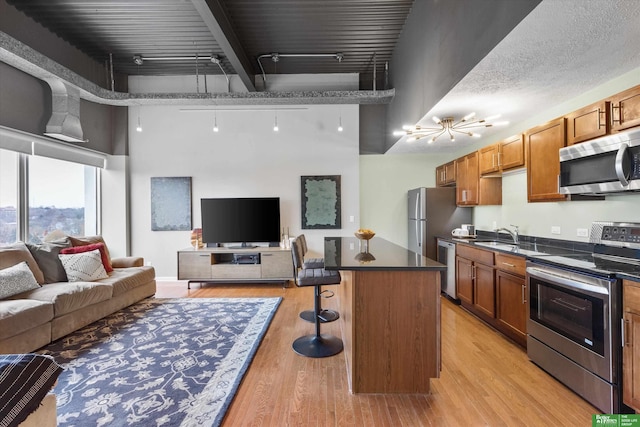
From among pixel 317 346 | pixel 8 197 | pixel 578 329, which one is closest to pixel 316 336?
pixel 317 346

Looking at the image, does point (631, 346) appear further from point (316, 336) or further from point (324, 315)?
point (324, 315)

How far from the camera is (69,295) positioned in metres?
2.75

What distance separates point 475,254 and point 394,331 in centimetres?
182

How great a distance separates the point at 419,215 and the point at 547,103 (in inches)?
83.2

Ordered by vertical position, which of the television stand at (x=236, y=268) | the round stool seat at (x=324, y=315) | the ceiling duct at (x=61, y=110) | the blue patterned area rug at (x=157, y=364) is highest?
the ceiling duct at (x=61, y=110)

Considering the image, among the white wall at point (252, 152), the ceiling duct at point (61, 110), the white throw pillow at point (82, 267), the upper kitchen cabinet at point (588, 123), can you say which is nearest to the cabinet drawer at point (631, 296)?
the upper kitchen cabinet at point (588, 123)

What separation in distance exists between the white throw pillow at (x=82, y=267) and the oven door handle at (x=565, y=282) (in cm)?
462

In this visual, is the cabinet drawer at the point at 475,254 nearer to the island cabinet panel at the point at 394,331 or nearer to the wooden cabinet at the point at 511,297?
the wooden cabinet at the point at 511,297

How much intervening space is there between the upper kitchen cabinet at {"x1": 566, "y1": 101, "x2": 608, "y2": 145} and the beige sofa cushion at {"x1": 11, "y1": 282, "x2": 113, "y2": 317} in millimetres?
4896

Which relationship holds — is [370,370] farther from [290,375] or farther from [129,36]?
[129,36]

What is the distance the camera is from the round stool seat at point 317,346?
96.2 inches

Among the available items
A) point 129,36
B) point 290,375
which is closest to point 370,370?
point 290,375

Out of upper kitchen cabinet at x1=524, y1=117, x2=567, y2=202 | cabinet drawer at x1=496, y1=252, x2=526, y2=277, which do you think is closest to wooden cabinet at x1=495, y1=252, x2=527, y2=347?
cabinet drawer at x1=496, y1=252, x2=526, y2=277

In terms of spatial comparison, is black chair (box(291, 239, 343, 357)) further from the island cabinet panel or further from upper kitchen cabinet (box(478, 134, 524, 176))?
upper kitchen cabinet (box(478, 134, 524, 176))
